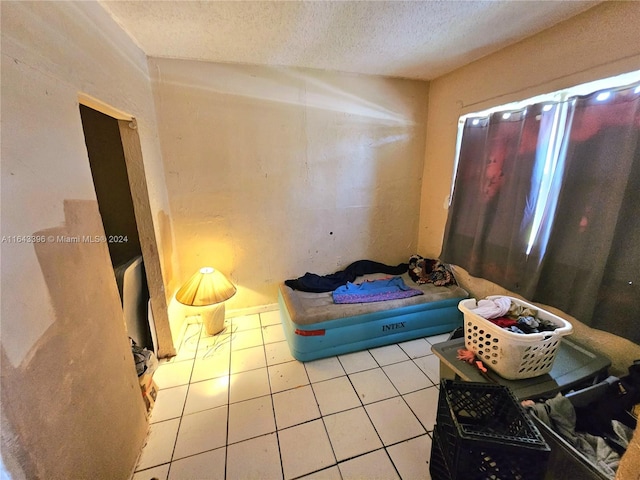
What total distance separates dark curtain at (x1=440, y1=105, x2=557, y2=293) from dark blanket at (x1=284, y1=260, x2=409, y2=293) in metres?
0.65

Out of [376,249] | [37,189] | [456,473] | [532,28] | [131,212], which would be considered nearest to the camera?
[37,189]

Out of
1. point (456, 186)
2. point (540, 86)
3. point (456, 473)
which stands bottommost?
point (456, 473)

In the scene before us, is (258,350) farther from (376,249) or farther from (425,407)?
(376,249)

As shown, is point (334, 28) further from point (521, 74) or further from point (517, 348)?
point (517, 348)

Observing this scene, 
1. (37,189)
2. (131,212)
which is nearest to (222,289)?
(131,212)

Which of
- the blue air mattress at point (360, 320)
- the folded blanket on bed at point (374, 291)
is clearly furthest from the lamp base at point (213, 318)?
the folded blanket on bed at point (374, 291)

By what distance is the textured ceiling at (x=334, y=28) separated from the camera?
139 cm

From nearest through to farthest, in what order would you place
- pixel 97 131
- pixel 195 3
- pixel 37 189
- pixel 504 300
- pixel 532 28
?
pixel 37 189, pixel 195 3, pixel 504 300, pixel 532 28, pixel 97 131

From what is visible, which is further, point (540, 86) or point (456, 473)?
point (540, 86)

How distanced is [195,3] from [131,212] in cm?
160

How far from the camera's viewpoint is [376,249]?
2885mm

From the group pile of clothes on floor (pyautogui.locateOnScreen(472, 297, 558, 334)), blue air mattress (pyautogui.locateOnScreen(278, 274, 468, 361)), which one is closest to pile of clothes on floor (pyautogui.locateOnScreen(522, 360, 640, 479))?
pile of clothes on floor (pyautogui.locateOnScreen(472, 297, 558, 334))

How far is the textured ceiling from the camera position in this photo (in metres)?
1.39

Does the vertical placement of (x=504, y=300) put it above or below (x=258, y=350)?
above
